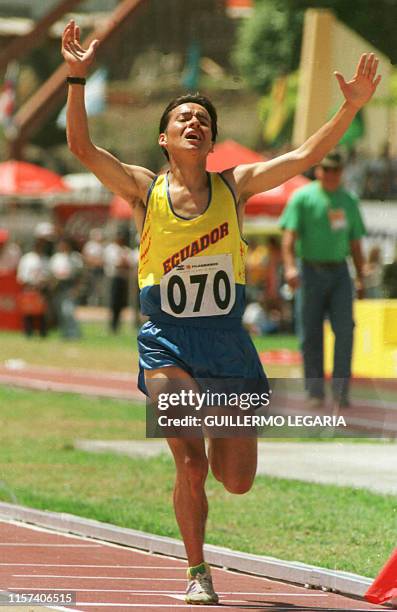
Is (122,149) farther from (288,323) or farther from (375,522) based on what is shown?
(288,323)

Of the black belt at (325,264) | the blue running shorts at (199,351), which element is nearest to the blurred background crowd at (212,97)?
the black belt at (325,264)

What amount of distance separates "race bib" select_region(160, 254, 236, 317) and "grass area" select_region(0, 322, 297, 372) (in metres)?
13.6

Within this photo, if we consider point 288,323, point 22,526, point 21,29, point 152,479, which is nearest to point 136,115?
point 152,479

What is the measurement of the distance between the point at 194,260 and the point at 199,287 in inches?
4.3

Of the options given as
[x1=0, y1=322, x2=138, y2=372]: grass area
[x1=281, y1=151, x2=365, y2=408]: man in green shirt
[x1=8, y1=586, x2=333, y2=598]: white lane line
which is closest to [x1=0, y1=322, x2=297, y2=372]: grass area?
[x1=0, y1=322, x2=138, y2=372]: grass area

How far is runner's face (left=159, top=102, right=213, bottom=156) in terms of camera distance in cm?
670

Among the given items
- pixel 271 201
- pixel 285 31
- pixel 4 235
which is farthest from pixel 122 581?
pixel 4 235

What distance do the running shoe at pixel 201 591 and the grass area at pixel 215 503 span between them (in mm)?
1046

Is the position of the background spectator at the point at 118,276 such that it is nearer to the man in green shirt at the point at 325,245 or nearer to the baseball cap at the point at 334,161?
the man in green shirt at the point at 325,245

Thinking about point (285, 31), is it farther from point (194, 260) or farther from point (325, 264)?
point (194, 260)

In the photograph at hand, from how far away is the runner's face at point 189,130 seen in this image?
6.70 metres

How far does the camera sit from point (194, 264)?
260 inches

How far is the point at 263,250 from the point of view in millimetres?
31547

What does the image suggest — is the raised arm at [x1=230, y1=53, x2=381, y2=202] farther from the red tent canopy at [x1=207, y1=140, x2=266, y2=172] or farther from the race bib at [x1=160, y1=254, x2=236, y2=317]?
the red tent canopy at [x1=207, y1=140, x2=266, y2=172]
